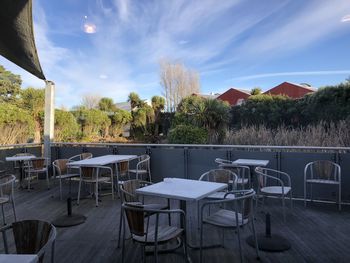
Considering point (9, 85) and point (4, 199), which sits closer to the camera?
point (4, 199)

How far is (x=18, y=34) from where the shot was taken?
197cm

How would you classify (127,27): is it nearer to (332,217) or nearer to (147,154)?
(147,154)

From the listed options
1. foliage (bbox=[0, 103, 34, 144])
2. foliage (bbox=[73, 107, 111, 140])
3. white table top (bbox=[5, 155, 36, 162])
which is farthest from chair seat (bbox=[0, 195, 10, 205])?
foliage (bbox=[73, 107, 111, 140])

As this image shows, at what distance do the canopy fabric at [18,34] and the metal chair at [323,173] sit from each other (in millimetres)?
4267

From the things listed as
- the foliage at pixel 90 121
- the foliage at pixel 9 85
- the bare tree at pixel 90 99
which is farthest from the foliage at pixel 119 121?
the bare tree at pixel 90 99

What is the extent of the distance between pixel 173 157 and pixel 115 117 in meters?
11.1

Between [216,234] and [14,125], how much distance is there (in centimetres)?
834

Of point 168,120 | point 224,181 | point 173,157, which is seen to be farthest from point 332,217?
point 168,120

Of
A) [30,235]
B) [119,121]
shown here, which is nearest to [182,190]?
[30,235]

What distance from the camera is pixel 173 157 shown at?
6.52m

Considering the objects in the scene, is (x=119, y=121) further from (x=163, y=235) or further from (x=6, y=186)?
(x=163, y=235)

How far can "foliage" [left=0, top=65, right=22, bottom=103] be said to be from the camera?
835 inches

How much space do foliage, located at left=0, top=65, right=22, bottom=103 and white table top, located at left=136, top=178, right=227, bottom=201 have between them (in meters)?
20.1

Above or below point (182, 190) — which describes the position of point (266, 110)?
above
